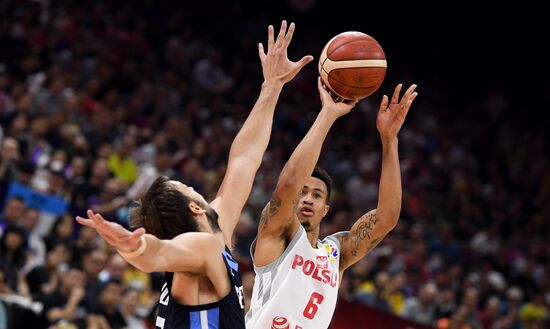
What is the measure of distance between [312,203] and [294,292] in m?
0.63

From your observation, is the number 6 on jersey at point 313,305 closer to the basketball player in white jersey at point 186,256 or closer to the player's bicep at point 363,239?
the player's bicep at point 363,239

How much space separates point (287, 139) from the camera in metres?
15.5

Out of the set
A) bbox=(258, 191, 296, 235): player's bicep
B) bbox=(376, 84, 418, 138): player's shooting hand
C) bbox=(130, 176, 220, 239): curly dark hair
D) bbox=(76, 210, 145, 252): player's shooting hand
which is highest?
bbox=(376, 84, 418, 138): player's shooting hand

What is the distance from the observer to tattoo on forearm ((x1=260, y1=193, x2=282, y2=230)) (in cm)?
527

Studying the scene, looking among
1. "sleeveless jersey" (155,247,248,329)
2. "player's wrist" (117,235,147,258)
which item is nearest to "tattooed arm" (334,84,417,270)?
"sleeveless jersey" (155,247,248,329)

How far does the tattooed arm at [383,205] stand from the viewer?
564cm

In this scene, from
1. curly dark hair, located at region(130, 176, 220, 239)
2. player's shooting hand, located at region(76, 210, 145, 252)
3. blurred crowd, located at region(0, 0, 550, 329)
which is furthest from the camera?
blurred crowd, located at region(0, 0, 550, 329)

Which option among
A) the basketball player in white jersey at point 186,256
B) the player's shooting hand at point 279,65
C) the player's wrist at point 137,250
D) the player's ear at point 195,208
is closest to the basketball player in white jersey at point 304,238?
the player's shooting hand at point 279,65

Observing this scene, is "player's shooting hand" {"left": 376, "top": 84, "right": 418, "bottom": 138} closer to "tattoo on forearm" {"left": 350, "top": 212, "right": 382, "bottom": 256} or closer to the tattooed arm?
the tattooed arm

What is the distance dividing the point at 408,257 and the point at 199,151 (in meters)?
3.35

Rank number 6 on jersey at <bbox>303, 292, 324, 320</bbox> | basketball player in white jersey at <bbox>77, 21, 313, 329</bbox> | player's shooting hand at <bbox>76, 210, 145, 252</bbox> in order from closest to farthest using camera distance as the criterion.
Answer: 1. player's shooting hand at <bbox>76, 210, 145, 252</bbox>
2. basketball player in white jersey at <bbox>77, 21, 313, 329</bbox>
3. number 6 on jersey at <bbox>303, 292, 324, 320</bbox>

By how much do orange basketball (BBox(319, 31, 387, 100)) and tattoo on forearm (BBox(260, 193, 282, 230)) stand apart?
690 mm

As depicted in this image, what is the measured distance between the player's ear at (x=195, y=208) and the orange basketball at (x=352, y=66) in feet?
5.06

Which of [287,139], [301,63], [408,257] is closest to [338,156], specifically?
[287,139]
